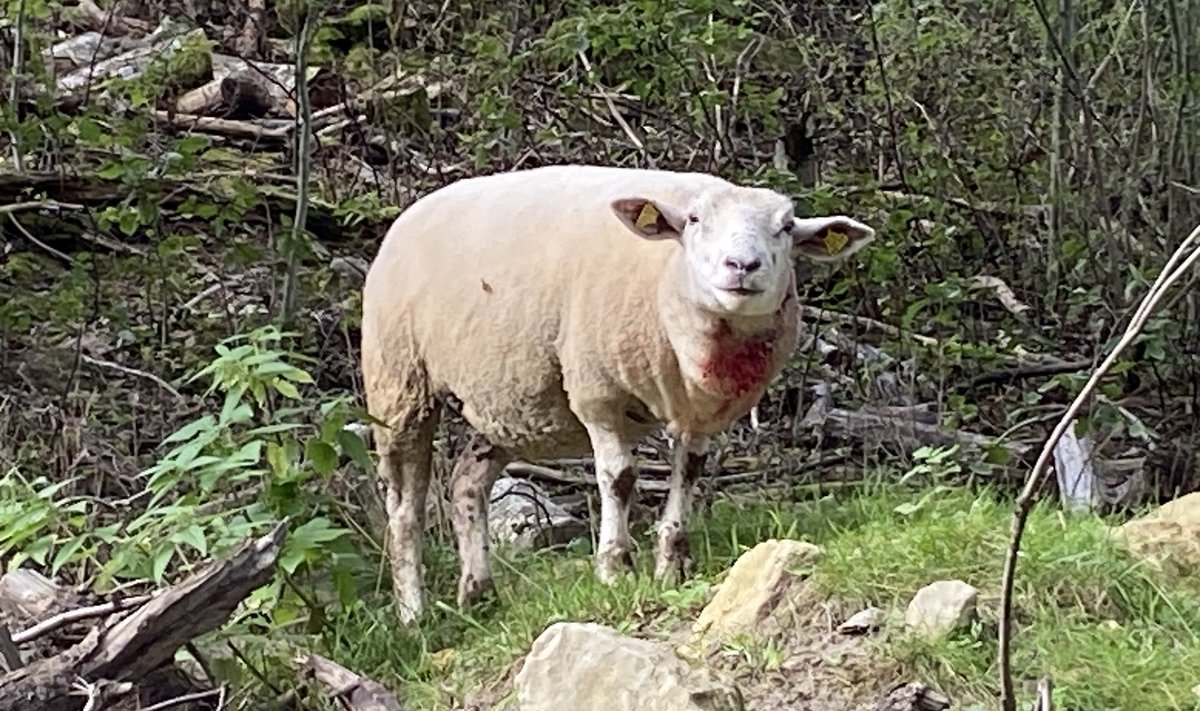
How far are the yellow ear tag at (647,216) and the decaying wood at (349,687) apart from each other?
57.8 inches

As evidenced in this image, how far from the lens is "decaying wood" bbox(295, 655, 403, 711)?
14.0 ft

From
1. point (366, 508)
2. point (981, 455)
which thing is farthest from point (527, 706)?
point (981, 455)

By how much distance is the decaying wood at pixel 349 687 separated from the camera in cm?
426

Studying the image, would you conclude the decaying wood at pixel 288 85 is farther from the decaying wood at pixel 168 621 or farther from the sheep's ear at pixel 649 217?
the decaying wood at pixel 168 621

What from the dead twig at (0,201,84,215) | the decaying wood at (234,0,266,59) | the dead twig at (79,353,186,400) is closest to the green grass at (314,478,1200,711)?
the dead twig at (79,353,186,400)

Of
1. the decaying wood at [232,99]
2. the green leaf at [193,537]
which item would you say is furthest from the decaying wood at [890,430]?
the decaying wood at [232,99]

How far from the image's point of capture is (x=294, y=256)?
6891 mm

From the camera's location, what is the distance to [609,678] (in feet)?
12.4

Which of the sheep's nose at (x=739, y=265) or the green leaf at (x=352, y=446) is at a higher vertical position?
the sheep's nose at (x=739, y=265)

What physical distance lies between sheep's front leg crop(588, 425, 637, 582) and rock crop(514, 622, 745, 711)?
92 cm

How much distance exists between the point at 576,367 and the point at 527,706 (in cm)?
123

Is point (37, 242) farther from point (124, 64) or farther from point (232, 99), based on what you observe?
point (124, 64)

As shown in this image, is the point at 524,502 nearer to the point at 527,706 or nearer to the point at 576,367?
the point at 576,367

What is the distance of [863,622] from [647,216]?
50.8 inches
